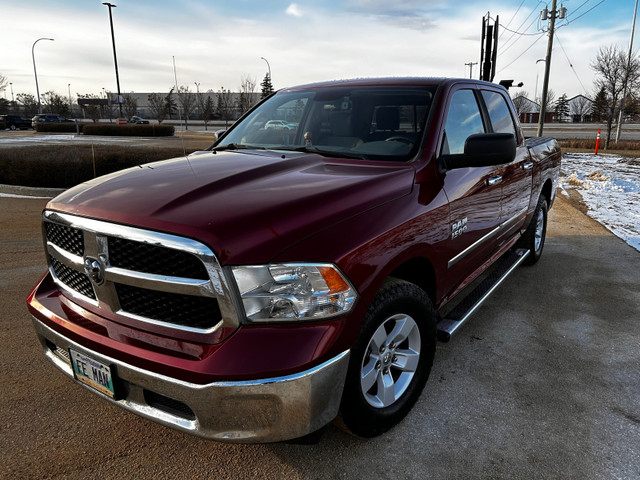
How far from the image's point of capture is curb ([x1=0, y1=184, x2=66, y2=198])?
29.5 feet

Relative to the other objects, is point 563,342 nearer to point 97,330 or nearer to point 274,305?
point 274,305

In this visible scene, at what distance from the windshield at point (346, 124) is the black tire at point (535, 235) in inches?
103

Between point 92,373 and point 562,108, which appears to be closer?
point 92,373

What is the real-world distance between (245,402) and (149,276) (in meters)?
0.62

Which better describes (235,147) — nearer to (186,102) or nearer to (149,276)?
(149,276)

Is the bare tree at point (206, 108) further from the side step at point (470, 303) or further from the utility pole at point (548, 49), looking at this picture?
the side step at point (470, 303)

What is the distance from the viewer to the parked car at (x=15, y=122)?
45438mm

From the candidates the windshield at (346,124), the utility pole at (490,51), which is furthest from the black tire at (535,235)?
the utility pole at (490,51)

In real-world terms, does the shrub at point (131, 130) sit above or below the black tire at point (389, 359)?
above

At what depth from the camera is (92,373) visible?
2.04 meters

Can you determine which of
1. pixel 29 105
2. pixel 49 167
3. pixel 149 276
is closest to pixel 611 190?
pixel 149 276

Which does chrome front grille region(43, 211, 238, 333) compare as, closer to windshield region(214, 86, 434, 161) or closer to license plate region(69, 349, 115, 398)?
license plate region(69, 349, 115, 398)

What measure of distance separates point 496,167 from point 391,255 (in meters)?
1.74

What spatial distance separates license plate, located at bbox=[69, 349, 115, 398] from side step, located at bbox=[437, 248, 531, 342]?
1817mm
